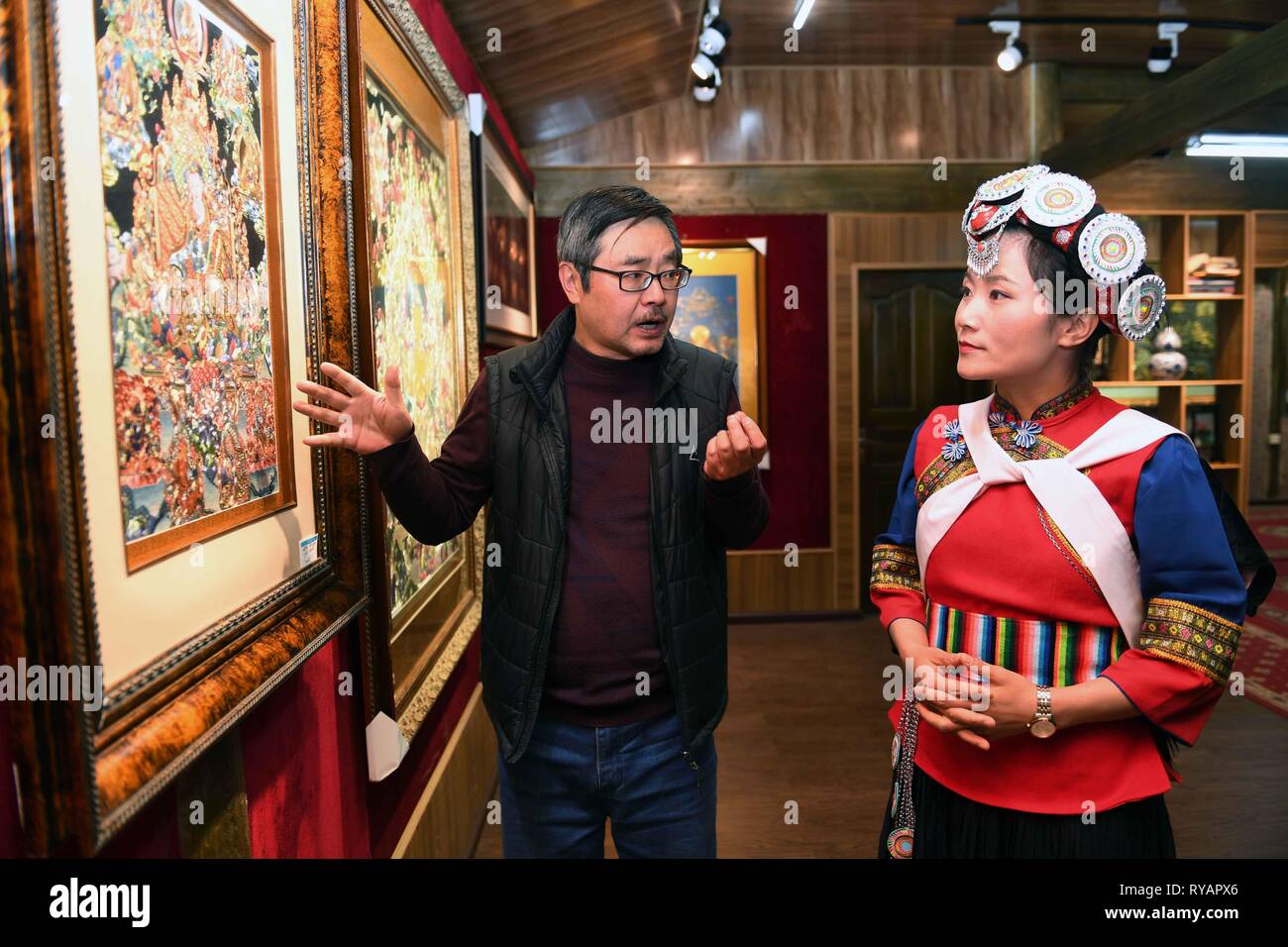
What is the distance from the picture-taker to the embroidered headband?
3.90 ft

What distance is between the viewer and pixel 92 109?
33.9 inches

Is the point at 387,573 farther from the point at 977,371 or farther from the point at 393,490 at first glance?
the point at 977,371

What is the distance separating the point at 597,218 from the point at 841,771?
8.83 ft

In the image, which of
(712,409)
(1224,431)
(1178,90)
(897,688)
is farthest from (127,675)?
(1224,431)

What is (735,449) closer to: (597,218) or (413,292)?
(597,218)

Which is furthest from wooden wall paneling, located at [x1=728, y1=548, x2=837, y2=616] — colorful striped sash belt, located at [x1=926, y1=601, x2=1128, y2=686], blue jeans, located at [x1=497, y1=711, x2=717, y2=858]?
colorful striped sash belt, located at [x1=926, y1=601, x2=1128, y2=686]

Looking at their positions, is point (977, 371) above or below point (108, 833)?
above

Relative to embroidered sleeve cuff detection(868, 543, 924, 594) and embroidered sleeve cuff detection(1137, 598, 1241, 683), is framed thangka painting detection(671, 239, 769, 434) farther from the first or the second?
embroidered sleeve cuff detection(1137, 598, 1241, 683)

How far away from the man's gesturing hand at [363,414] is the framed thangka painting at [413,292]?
1.33 feet

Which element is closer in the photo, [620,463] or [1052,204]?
[1052,204]

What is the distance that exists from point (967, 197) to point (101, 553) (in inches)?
227

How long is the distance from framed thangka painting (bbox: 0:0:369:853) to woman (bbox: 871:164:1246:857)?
97 cm

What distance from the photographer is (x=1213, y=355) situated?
6.12m

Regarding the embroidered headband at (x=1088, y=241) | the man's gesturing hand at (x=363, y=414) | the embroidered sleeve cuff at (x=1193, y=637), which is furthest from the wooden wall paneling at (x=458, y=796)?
the embroidered headband at (x=1088, y=241)
